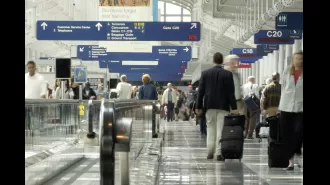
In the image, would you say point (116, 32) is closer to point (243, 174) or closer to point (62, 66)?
point (62, 66)

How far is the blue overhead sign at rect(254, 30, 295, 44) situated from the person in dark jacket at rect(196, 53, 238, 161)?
38.8 ft

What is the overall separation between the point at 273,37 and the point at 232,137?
43.6ft

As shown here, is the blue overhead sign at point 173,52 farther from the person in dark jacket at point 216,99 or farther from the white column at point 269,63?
the person in dark jacket at point 216,99

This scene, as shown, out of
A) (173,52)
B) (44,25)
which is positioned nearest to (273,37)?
(44,25)

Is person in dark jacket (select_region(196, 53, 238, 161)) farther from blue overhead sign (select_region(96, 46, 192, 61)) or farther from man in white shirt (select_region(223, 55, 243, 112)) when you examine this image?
blue overhead sign (select_region(96, 46, 192, 61))

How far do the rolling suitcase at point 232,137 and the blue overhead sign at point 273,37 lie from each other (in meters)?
12.0

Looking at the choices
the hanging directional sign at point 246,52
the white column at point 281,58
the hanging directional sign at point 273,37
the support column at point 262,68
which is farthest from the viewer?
the support column at point 262,68

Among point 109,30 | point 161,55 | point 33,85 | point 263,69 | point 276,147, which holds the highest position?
point 109,30

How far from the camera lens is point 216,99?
33.7 feet

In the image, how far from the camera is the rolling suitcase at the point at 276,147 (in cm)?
820

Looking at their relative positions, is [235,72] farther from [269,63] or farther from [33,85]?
[269,63]

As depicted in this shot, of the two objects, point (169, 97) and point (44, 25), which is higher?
point (44, 25)

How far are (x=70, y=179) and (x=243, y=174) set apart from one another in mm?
2487

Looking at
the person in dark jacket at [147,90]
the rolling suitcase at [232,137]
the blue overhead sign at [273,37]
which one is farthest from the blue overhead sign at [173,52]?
the rolling suitcase at [232,137]
